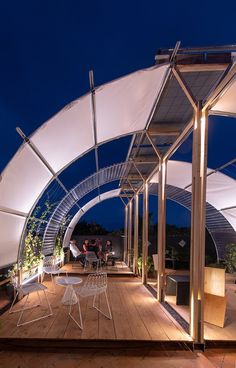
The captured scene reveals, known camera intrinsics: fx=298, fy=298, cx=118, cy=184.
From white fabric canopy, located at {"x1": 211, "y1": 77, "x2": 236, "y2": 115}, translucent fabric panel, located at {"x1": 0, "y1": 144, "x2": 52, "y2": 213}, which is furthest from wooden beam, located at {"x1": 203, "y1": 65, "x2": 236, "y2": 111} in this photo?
translucent fabric panel, located at {"x1": 0, "y1": 144, "x2": 52, "y2": 213}

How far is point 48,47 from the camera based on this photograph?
24484 mm

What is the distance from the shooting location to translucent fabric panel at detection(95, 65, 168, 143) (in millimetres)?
4734

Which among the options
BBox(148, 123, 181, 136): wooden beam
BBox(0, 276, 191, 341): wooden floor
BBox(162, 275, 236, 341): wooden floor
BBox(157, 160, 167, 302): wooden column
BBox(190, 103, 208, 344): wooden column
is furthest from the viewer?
BBox(148, 123, 181, 136): wooden beam

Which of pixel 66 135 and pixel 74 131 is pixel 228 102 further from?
pixel 66 135

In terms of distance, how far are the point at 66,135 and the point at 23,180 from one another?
1.16 meters

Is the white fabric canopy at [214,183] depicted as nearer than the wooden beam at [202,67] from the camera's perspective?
No

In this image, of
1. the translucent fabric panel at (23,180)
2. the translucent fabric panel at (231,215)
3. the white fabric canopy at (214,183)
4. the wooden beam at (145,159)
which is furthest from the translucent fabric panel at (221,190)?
the translucent fabric panel at (23,180)

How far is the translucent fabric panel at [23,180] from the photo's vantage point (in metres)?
4.95

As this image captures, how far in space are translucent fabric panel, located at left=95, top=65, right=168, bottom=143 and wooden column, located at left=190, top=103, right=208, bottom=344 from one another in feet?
3.19

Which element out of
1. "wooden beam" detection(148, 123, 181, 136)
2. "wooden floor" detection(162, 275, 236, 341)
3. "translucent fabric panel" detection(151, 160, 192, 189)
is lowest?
"wooden floor" detection(162, 275, 236, 341)

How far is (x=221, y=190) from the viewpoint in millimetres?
10234

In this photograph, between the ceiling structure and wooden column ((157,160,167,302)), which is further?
wooden column ((157,160,167,302))

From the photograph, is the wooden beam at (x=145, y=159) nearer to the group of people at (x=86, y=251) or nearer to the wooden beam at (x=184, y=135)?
the wooden beam at (x=184, y=135)

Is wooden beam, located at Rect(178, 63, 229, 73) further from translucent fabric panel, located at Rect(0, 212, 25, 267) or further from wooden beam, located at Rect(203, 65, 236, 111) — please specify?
translucent fabric panel, located at Rect(0, 212, 25, 267)
